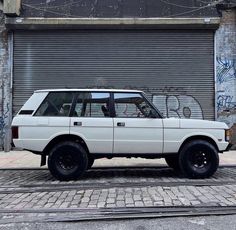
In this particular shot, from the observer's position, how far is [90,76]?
18.8 metres

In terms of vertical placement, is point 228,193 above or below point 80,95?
below

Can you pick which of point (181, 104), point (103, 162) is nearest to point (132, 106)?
point (103, 162)

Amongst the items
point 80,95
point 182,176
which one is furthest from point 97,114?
point 182,176

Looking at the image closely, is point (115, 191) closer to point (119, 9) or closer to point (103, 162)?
point (103, 162)

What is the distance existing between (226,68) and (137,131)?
9784mm

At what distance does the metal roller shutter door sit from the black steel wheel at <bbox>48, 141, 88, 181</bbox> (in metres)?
8.97

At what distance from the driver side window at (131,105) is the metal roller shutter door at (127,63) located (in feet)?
27.5

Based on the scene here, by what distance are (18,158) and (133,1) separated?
7807mm

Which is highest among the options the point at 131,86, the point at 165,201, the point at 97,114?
the point at 131,86

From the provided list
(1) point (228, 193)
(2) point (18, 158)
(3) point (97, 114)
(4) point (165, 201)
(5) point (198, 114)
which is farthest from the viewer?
(5) point (198, 114)

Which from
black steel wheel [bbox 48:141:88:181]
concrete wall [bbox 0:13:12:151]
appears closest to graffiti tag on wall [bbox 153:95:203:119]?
concrete wall [bbox 0:13:12:151]

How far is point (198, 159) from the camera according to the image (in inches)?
405

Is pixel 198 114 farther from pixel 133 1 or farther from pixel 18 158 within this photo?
pixel 18 158

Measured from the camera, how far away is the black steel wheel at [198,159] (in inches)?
401
